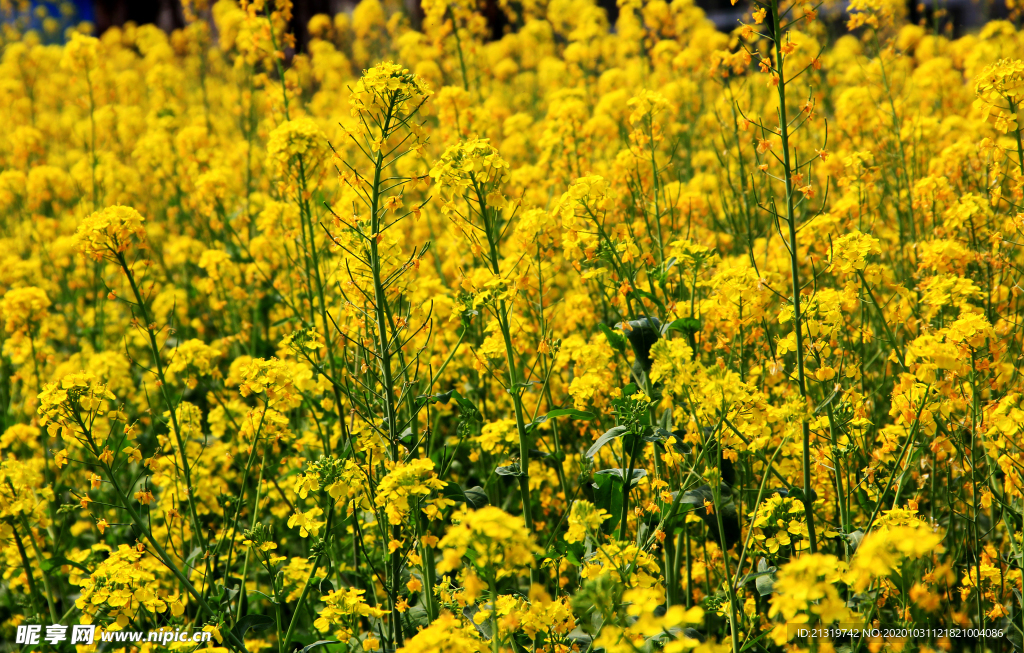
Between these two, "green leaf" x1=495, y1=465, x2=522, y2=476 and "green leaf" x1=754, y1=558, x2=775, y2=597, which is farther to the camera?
"green leaf" x1=495, y1=465, x2=522, y2=476

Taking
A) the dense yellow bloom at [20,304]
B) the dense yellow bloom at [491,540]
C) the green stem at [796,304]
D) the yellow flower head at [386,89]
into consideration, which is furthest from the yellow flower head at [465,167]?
the dense yellow bloom at [20,304]

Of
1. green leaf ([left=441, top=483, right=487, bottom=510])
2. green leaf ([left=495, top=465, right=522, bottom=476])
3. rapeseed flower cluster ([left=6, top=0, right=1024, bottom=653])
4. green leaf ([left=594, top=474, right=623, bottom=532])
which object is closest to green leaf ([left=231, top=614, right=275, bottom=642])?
rapeseed flower cluster ([left=6, top=0, right=1024, bottom=653])

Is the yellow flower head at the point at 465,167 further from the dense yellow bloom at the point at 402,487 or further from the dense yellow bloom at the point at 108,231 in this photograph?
the dense yellow bloom at the point at 108,231

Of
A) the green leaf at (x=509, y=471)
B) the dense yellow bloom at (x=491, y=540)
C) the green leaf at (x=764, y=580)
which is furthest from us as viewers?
the green leaf at (x=509, y=471)

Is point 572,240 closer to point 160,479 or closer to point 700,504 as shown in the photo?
point 700,504

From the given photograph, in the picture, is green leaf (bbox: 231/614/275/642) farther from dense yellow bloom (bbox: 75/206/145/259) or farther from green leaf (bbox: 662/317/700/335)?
green leaf (bbox: 662/317/700/335)

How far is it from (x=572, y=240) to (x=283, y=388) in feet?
4.15

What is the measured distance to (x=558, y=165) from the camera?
4.88 meters

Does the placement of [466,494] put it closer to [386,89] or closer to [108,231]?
[386,89]

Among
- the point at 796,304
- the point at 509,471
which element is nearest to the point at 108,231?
the point at 509,471

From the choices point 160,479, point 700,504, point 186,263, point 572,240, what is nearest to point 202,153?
point 186,263

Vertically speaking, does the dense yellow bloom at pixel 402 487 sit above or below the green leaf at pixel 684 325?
below

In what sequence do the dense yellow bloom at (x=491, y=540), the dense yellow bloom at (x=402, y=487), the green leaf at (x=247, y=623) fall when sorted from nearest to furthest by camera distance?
the dense yellow bloom at (x=491, y=540) → the dense yellow bloom at (x=402, y=487) → the green leaf at (x=247, y=623)

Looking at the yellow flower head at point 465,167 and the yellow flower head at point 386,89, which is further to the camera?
the yellow flower head at point 465,167
